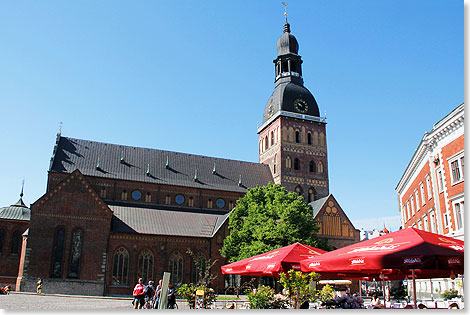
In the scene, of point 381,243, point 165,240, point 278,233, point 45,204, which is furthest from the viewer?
point 165,240

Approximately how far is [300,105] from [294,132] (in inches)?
159

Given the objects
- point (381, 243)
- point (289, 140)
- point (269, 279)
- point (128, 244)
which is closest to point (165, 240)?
point (128, 244)

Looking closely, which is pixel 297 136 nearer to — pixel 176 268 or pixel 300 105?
pixel 300 105

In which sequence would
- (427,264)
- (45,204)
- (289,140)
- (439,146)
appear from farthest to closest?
(289,140)
(45,204)
(439,146)
(427,264)

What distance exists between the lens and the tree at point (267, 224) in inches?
1455

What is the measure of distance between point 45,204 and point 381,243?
35.3 meters

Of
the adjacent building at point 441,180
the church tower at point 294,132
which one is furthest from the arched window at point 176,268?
Answer: the adjacent building at point 441,180

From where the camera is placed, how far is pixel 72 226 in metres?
39.8

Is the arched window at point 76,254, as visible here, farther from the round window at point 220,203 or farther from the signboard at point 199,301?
the signboard at point 199,301

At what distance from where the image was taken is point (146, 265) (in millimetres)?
41875

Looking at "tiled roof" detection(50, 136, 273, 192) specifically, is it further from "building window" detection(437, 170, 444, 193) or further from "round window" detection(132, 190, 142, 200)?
"building window" detection(437, 170, 444, 193)

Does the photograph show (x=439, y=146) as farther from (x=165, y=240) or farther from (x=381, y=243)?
(x=165, y=240)

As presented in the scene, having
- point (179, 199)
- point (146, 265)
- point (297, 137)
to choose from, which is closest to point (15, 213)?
point (146, 265)

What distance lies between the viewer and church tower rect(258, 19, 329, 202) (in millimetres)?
57469
